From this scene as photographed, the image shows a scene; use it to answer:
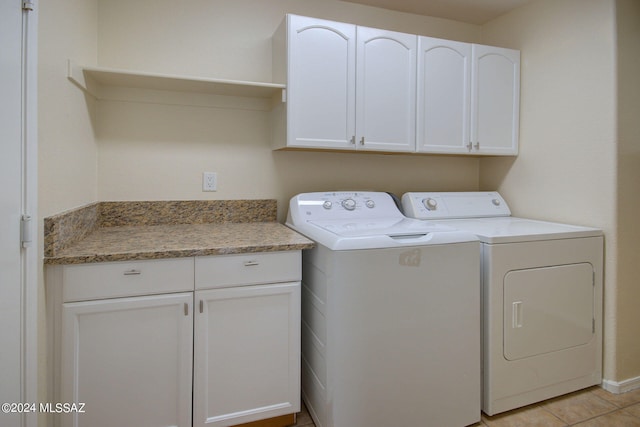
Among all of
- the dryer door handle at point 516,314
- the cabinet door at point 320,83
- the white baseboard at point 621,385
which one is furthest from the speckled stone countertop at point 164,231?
the white baseboard at point 621,385

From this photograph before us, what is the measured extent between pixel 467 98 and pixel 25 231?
2.22 meters

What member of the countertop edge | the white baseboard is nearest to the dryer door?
the white baseboard

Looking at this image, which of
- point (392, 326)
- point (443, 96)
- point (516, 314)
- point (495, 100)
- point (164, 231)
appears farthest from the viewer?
point (495, 100)

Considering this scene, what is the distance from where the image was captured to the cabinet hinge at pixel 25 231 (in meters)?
1.05

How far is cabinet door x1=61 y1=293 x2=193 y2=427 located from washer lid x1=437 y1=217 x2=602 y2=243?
1.36 metres

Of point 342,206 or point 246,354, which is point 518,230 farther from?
point 246,354

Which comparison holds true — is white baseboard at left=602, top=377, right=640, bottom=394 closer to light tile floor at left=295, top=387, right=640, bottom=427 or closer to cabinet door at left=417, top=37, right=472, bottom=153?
light tile floor at left=295, top=387, right=640, bottom=427

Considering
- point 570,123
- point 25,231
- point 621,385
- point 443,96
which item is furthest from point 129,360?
point 570,123

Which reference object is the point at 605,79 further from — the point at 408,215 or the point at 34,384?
the point at 34,384

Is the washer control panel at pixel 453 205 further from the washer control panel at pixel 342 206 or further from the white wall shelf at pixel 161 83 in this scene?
the white wall shelf at pixel 161 83

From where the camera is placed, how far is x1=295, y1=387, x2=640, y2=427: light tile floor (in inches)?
63.5

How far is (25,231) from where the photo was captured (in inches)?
41.6

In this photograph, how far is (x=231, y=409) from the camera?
1.45 m

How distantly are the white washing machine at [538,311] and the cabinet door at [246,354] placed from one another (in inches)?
35.4
